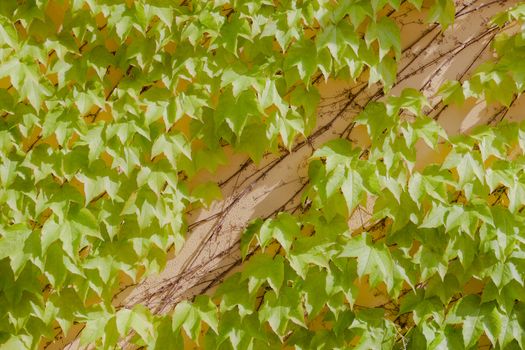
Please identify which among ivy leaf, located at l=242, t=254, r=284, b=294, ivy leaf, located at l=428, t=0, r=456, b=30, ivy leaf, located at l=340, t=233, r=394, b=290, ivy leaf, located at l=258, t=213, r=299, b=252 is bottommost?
ivy leaf, located at l=340, t=233, r=394, b=290

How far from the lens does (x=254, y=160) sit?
7.88 ft

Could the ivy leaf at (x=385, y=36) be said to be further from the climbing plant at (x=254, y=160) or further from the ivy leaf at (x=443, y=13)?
the ivy leaf at (x=443, y=13)

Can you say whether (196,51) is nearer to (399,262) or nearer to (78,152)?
(78,152)

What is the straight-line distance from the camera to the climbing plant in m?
2.27

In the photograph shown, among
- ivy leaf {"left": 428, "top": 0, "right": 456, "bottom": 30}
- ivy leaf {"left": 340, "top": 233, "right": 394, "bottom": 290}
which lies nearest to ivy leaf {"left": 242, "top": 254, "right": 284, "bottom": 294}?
ivy leaf {"left": 340, "top": 233, "right": 394, "bottom": 290}

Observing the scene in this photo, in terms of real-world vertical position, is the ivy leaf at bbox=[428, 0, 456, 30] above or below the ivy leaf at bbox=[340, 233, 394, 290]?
above

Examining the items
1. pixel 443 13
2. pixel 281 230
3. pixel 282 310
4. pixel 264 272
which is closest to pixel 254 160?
pixel 281 230

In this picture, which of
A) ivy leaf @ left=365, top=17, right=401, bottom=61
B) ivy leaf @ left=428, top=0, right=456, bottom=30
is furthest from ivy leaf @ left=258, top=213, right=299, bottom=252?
ivy leaf @ left=428, top=0, right=456, bottom=30

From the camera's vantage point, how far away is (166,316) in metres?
2.46

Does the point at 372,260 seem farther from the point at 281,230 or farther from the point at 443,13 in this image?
the point at 443,13

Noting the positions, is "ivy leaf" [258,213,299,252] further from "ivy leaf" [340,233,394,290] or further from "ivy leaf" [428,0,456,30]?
"ivy leaf" [428,0,456,30]

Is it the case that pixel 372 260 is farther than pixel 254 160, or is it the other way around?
pixel 254 160

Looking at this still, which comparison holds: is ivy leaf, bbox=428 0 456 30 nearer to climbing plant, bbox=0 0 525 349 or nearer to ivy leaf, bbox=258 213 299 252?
climbing plant, bbox=0 0 525 349

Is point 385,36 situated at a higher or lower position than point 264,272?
higher
